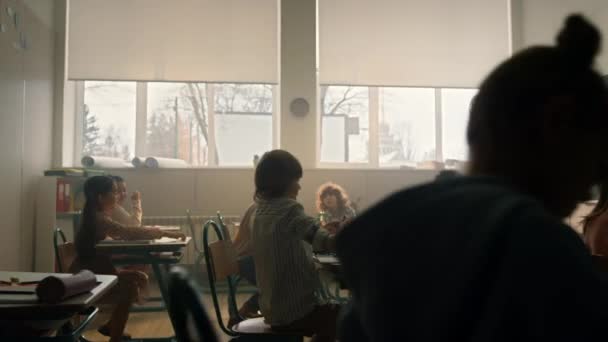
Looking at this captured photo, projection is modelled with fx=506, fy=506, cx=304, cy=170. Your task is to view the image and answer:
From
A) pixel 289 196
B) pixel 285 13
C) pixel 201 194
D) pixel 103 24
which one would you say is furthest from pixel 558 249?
pixel 103 24

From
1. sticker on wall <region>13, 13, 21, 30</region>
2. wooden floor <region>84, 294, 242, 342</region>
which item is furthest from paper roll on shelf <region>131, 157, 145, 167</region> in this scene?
wooden floor <region>84, 294, 242, 342</region>

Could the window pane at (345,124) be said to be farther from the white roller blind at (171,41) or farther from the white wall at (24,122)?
the white wall at (24,122)

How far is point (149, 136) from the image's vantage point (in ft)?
18.6

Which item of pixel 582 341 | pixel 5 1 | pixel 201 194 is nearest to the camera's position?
pixel 582 341

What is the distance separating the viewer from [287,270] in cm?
194

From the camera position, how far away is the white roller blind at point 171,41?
18.0 feet

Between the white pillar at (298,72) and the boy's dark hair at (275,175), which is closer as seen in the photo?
the boy's dark hair at (275,175)

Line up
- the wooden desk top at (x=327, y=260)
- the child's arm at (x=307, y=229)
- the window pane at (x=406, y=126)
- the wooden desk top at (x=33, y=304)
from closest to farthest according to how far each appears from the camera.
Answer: the wooden desk top at (x=33, y=304)
the child's arm at (x=307, y=229)
the wooden desk top at (x=327, y=260)
the window pane at (x=406, y=126)

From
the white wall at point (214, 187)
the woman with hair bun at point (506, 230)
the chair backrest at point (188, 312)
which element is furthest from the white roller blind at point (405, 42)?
the woman with hair bun at point (506, 230)

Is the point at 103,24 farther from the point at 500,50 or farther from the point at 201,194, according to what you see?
the point at 500,50

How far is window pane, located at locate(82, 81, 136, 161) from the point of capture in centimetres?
566

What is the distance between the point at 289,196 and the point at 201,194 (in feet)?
11.3

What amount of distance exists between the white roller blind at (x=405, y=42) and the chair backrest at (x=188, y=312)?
5.11 meters

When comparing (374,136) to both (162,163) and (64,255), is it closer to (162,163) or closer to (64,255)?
(162,163)
